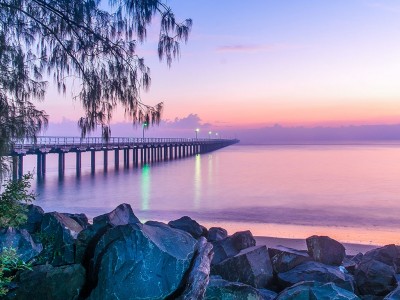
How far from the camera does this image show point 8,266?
4.45 m

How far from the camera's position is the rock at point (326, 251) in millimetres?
7445

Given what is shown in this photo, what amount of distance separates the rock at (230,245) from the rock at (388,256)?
2217mm

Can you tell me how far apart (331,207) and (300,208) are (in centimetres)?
185

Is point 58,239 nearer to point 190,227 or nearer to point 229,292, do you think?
point 229,292

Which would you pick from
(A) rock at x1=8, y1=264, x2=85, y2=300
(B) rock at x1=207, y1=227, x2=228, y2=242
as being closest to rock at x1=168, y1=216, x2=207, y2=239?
(B) rock at x1=207, y1=227, x2=228, y2=242

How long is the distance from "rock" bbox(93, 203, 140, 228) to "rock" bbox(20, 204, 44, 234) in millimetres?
952

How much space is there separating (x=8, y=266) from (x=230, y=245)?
437 cm

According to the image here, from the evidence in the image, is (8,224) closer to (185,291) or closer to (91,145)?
(185,291)

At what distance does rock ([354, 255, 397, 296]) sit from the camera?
6246 mm

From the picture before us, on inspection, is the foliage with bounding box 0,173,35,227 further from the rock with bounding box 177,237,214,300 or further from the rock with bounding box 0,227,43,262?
the rock with bounding box 177,237,214,300

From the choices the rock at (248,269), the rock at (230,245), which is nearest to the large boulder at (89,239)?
the rock at (248,269)

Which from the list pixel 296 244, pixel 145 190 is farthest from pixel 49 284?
pixel 145 190

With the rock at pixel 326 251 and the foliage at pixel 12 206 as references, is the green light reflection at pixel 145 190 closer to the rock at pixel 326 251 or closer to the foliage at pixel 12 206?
the rock at pixel 326 251

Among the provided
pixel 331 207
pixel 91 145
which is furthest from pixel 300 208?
pixel 91 145
